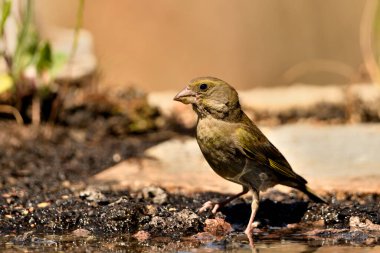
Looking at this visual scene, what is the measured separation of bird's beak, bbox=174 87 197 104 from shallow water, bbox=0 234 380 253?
2.98 ft

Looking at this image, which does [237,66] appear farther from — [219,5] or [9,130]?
[9,130]

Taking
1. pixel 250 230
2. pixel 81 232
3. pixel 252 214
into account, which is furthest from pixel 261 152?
pixel 81 232

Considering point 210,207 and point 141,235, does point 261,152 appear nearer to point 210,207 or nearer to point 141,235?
point 210,207

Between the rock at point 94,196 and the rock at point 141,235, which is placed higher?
the rock at point 94,196

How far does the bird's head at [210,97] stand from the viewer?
5078mm

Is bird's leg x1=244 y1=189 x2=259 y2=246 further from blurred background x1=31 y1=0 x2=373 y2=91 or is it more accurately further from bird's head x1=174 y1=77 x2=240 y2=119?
blurred background x1=31 y1=0 x2=373 y2=91

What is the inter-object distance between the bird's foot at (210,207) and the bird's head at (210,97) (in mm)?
519

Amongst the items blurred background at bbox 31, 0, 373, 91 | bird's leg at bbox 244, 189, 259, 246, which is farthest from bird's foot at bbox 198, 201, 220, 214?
blurred background at bbox 31, 0, 373, 91

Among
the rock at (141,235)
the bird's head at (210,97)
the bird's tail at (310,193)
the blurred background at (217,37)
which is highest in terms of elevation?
the blurred background at (217,37)

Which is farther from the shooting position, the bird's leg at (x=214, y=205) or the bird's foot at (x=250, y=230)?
the bird's leg at (x=214, y=205)

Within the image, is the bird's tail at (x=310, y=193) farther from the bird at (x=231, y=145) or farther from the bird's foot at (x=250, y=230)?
the bird's foot at (x=250, y=230)

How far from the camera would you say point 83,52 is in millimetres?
8469

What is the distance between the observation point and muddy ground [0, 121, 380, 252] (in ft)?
15.4

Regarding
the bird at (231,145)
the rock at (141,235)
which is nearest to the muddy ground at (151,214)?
the rock at (141,235)
